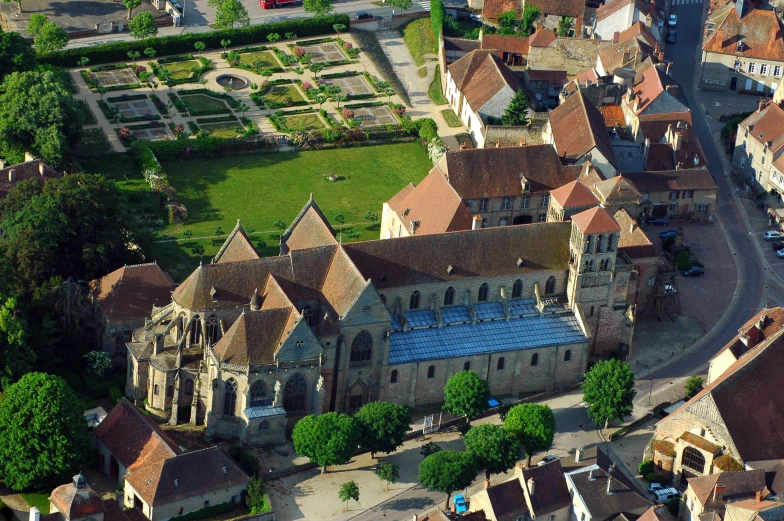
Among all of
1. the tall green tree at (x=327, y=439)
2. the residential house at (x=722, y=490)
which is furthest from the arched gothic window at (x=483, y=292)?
the residential house at (x=722, y=490)

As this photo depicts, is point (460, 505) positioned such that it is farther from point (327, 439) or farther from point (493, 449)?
point (327, 439)

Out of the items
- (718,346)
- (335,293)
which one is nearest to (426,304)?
(335,293)

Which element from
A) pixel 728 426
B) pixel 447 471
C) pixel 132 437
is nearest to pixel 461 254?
pixel 447 471

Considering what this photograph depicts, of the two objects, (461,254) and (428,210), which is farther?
(428,210)

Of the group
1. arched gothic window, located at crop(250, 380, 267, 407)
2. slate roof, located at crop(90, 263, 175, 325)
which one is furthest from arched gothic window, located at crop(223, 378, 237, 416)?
slate roof, located at crop(90, 263, 175, 325)

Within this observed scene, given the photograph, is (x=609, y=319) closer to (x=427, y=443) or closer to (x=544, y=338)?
(x=544, y=338)

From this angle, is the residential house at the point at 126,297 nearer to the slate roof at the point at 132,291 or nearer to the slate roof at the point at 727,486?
the slate roof at the point at 132,291

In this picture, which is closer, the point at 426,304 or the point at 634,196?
the point at 426,304
